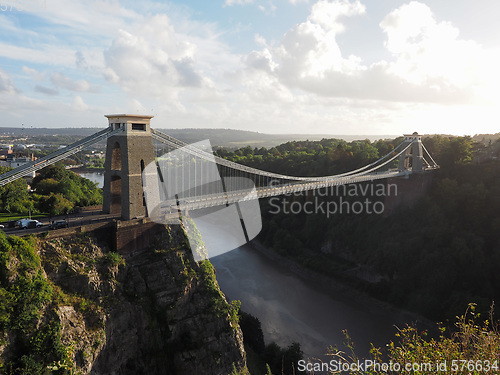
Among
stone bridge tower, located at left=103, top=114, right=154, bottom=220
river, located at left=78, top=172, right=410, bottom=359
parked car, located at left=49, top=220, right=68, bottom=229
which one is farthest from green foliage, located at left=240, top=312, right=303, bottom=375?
parked car, located at left=49, top=220, right=68, bottom=229

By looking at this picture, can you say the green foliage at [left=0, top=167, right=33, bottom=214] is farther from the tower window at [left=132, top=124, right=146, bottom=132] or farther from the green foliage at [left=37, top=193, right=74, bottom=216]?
the tower window at [left=132, top=124, right=146, bottom=132]

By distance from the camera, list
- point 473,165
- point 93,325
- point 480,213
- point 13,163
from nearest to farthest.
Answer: point 93,325 < point 480,213 < point 473,165 < point 13,163

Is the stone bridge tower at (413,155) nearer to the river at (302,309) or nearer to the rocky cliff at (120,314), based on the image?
the river at (302,309)

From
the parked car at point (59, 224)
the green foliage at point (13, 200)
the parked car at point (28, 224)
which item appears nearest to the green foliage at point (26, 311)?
the parked car at point (59, 224)

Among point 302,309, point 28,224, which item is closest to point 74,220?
point 28,224

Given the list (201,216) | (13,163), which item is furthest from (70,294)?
(13,163)

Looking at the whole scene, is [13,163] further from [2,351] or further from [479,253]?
[479,253]

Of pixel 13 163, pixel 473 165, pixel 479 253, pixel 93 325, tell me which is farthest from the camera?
pixel 13 163
